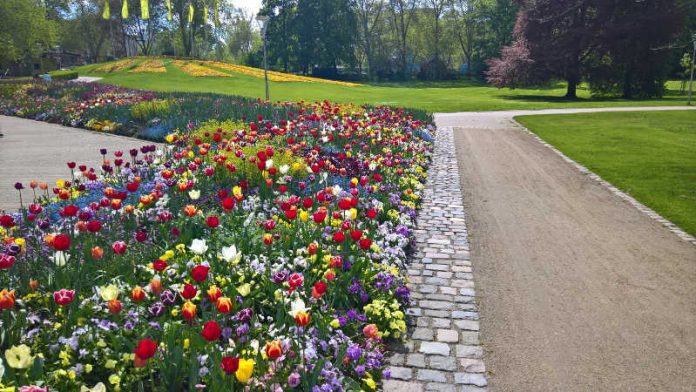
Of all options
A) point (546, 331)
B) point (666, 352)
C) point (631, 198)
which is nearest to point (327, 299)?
point (546, 331)

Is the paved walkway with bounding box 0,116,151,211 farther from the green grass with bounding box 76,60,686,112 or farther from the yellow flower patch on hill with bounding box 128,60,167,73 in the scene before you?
the yellow flower patch on hill with bounding box 128,60,167,73

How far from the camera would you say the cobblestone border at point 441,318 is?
3861 mm

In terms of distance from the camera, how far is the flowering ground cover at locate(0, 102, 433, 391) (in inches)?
115

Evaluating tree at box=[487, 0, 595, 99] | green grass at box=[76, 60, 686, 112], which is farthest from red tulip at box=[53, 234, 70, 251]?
tree at box=[487, 0, 595, 99]

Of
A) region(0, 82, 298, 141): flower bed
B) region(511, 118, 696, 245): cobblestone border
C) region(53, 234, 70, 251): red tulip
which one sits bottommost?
region(511, 118, 696, 245): cobblestone border

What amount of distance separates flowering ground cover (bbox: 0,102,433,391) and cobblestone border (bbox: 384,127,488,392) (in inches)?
8.3

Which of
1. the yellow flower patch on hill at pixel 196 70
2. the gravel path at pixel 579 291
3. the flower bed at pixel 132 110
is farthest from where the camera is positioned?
the yellow flower patch on hill at pixel 196 70

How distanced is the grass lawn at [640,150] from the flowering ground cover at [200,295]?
5569mm

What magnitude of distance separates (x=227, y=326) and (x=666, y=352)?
3579 mm

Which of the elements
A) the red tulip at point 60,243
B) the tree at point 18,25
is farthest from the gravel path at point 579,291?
the tree at point 18,25

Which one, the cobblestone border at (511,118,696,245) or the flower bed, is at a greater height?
the flower bed

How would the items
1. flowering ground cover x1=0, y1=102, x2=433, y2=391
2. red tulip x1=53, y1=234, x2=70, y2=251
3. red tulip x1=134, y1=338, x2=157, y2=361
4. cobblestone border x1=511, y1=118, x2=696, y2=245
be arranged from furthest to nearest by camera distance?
cobblestone border x1=511, y1=118, x2=696, y2=245
red tulip x1=53, y1=234, x2=70, y2=251
flowering ground cover x1=0, y1=102, x2=433, y2=391
red tulip x1=134, y1=338, x2=157, y2=361

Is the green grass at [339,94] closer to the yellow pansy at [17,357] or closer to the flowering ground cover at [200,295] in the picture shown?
the flowering ground cover at [200,295]

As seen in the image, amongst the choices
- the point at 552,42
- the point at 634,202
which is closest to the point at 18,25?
the point at 552,42
